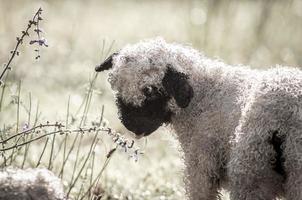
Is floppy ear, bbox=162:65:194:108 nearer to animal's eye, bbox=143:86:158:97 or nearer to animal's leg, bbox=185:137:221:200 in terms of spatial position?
animal's eye, bbox=143:86:158:97

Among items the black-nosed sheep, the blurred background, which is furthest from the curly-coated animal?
the black-nosed sheep

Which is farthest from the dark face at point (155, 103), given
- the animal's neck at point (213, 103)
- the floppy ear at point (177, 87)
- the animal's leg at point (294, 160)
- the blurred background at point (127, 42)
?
the animal's leg at point (294, 160)

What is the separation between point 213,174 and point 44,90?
6.77 m

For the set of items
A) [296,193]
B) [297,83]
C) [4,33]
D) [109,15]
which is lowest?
[296,193]

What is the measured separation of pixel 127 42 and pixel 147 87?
941 centimetres

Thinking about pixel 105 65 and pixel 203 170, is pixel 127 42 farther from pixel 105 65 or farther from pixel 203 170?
pixel 203 170

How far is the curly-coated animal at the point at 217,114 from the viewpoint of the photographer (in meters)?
4.48

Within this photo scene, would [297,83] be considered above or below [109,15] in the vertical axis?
below

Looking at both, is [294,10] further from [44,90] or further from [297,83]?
[297,83]

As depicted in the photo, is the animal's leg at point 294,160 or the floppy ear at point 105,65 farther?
the floppy ear at point 105,65

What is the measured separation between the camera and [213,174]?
4.95 meters

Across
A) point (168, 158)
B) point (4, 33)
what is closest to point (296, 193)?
point (168, 158)

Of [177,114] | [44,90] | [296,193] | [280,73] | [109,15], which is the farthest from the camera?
[109,15]

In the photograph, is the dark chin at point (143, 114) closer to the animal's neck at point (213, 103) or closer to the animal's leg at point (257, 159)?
the animal's neck at point (213, 103)
